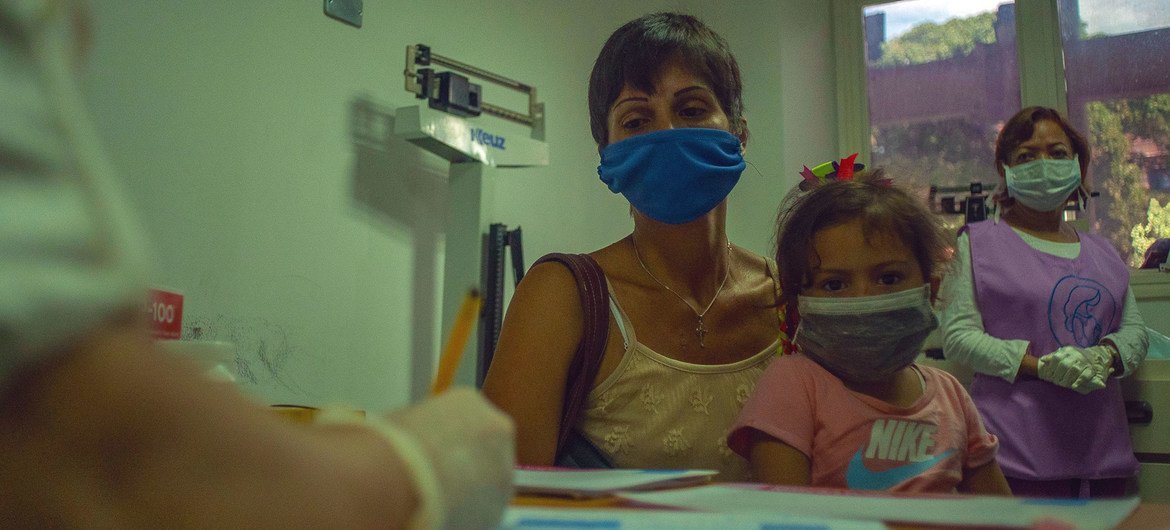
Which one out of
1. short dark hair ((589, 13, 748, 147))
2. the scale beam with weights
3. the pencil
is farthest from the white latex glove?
the pencil

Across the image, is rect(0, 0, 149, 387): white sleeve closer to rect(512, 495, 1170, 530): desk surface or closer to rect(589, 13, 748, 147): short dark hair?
rect(512, 495, 1170, 530): desk surface

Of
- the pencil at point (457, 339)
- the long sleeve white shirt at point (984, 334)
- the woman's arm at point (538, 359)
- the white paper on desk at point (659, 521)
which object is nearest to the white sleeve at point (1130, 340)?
the long sleeve white shirt at point (984, 334)

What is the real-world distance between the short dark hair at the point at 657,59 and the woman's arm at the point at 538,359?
12.2 inches

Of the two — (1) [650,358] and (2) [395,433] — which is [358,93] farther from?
(2) [395,433]

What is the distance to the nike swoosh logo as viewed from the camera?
3.34ft

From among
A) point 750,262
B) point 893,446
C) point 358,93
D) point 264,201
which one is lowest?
point 893,446

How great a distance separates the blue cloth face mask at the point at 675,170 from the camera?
1282 millimetres

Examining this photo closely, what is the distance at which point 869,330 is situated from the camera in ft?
3.64

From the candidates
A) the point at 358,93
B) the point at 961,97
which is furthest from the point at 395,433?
the point at 961,97

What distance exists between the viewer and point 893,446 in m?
1.05

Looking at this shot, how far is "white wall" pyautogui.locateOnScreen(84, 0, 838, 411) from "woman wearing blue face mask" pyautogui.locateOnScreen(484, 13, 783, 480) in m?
0.30

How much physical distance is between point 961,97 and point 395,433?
11.9ft

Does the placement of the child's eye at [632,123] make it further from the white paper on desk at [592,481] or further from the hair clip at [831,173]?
the white paper on desk at [592,481]

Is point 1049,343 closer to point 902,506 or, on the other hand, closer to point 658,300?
Result: point 658,300
